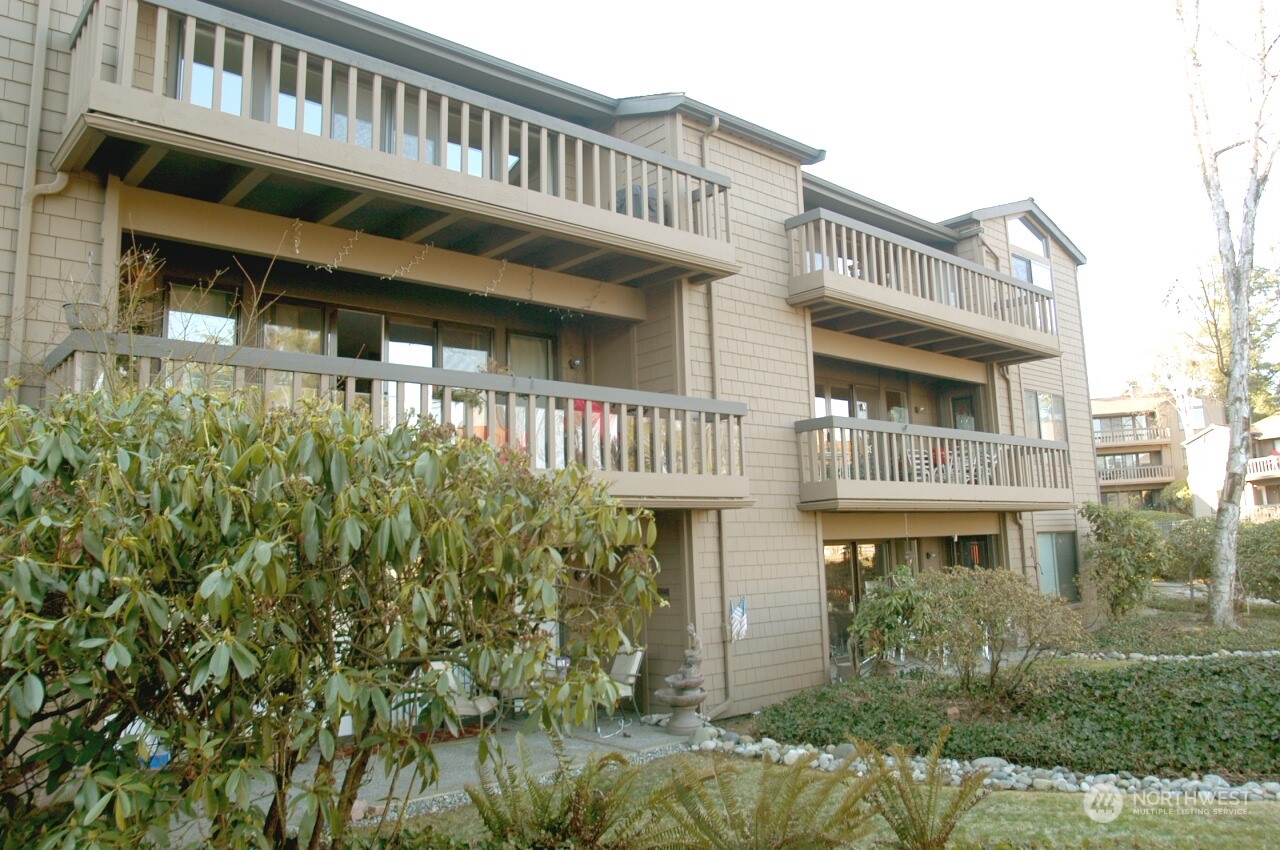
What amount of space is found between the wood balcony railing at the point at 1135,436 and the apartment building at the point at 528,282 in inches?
1748

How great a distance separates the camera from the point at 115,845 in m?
3.23

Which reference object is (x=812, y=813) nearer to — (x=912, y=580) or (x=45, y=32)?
(x=912, y=580)

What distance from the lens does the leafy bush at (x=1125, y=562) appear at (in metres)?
17.7

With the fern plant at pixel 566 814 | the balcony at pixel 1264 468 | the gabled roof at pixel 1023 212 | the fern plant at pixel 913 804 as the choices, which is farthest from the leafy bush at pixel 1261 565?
the balcony at pixel 1264 468

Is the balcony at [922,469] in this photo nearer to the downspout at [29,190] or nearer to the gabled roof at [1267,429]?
the downspout at [29,190]

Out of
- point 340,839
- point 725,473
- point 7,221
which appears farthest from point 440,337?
point 340,839

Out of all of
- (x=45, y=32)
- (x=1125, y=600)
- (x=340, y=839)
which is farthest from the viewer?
(x=1125, y=600)

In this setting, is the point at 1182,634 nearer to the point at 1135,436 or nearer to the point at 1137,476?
the point at 1137,476

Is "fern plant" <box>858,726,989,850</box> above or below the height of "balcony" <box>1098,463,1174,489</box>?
below

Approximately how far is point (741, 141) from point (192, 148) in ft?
26.1

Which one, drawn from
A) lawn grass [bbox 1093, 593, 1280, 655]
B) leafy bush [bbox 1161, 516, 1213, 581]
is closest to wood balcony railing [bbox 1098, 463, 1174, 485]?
leafy bush [bbox 1161, 516, 1213, 581]

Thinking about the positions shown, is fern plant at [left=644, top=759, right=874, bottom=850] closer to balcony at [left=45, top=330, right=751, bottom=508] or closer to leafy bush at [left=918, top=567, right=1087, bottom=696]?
balcony at [left=45, top=330, right=751, bottom=508]

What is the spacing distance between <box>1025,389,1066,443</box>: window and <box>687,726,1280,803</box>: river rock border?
1212 cm

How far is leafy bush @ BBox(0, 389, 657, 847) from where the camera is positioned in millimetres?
3326
